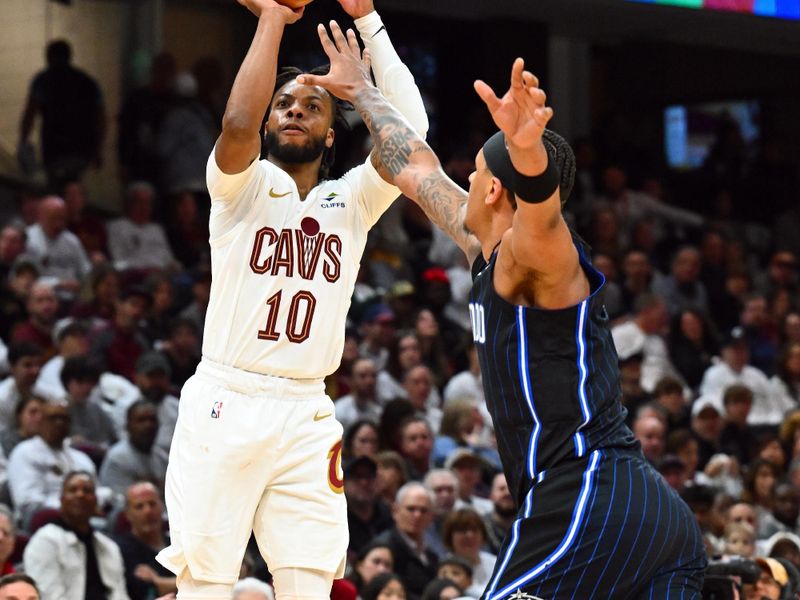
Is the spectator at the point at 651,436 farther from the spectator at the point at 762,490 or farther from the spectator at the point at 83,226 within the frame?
the spectator at the point at 83,226

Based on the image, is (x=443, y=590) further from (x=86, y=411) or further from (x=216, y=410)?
(x=216, y=410)

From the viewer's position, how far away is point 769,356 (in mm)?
15742

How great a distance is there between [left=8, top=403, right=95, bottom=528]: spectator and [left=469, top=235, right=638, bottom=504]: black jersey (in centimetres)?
608

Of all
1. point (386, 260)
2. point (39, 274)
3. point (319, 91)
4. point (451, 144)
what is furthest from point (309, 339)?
point (451, 144)

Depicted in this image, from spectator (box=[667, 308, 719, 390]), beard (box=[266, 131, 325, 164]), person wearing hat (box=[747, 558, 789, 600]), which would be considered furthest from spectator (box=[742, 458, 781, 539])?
beard (box=[266, 131, 325, 164])

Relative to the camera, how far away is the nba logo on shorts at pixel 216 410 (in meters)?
5.74

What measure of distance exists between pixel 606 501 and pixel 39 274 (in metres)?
9.32

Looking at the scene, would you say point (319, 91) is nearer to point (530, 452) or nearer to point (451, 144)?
point (530, 452)

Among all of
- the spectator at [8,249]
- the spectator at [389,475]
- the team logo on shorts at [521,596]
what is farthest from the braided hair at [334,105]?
the spectator at [8,249]

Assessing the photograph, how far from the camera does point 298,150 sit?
6.01 meters

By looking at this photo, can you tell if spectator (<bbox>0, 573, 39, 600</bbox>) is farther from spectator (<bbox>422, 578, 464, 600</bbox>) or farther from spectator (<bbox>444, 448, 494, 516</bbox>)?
spectator (<bbox>444, 448, 494, 516</bbox>)

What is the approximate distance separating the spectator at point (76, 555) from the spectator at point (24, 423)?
1.15 m

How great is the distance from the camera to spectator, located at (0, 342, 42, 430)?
1100cm

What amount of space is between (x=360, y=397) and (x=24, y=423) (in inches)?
109
